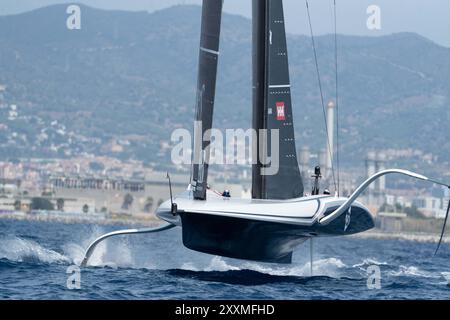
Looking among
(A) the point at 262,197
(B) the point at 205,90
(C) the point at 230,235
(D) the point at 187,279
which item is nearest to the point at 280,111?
(A) the point at 262,197

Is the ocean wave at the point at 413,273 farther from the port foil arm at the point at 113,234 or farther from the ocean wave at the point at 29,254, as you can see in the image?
the ocean wave at the point at 29,254

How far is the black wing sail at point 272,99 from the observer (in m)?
26.7

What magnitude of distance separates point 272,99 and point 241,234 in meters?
3.36

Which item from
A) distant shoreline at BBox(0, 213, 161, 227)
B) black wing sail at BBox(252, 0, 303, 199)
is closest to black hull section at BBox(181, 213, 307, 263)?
black wing sail at BBox(252, 0, 303, 199)

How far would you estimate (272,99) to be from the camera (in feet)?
88.6

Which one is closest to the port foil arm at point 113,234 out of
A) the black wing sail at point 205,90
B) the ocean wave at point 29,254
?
the ocean wave at point 29,254

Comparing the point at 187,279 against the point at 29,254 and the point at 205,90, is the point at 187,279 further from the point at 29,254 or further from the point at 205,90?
the point at 29,254

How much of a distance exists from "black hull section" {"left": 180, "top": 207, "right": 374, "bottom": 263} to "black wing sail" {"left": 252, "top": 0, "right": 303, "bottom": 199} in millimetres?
1091

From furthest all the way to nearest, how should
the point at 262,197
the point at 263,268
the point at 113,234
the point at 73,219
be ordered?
the point at 73,219 < the point at 263,268 < the point at 113,234 < the point at 262,197

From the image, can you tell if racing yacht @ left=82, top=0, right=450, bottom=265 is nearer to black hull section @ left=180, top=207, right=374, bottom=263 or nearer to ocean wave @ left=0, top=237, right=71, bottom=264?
black hull section @ left=180, top=207, right=374, bottom=263

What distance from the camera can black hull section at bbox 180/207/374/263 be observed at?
81.4ft

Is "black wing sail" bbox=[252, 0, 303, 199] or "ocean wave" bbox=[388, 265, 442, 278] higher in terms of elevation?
"black wing sail" bbox=[252, 0, 303, 199]
